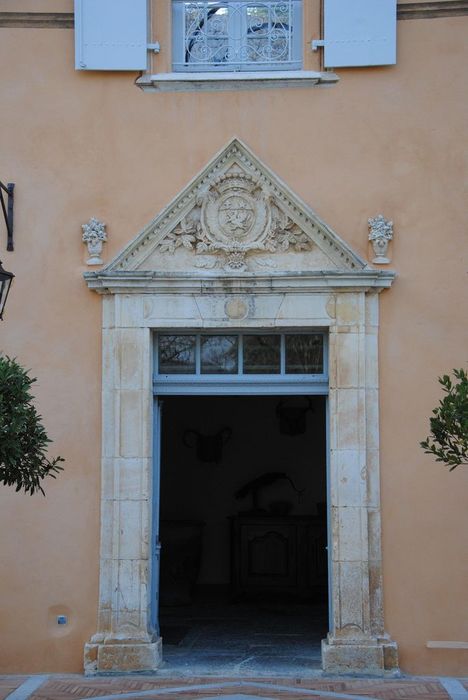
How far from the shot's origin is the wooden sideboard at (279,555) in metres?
11.4

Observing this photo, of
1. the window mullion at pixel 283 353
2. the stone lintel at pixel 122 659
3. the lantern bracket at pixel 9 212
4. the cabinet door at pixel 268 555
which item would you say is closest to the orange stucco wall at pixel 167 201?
the lantern bracket at pixel 9 212

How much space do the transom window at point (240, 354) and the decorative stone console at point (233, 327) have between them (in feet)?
0.70

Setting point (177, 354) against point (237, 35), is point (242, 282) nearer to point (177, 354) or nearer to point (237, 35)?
point (177, 354)

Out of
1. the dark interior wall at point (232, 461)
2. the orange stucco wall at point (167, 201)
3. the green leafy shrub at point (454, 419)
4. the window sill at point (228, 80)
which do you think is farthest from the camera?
the dark interior wall at point (232, 461)

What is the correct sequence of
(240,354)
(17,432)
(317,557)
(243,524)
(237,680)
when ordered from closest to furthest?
(17,432), (237,680), (240,354), (317,557), (243,524)

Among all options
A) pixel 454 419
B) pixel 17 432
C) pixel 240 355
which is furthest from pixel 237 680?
pixel 17 432

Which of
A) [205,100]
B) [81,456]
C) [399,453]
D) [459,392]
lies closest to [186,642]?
[81,456]

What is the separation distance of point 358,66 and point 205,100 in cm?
126

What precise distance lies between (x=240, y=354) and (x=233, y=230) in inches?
39.5

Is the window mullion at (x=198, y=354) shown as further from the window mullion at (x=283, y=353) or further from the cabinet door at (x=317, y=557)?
the cabinet door at (x=317, y=557)

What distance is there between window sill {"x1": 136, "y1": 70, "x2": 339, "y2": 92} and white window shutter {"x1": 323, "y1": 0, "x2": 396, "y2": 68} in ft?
0.62

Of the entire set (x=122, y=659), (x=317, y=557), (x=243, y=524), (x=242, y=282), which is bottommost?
(x=122, y=659)

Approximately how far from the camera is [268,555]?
38.2 ft

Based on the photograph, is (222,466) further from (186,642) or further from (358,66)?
(358,66)
